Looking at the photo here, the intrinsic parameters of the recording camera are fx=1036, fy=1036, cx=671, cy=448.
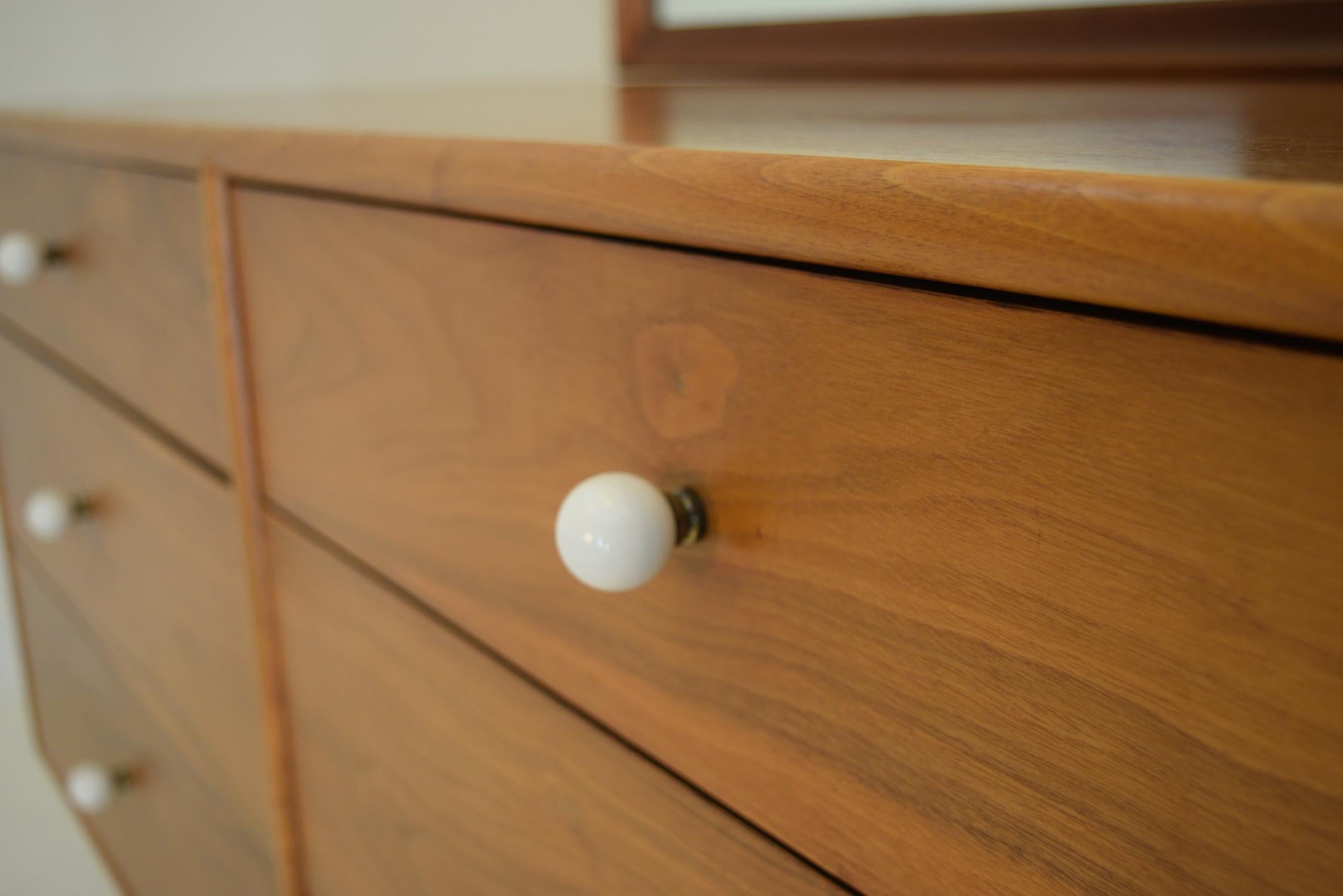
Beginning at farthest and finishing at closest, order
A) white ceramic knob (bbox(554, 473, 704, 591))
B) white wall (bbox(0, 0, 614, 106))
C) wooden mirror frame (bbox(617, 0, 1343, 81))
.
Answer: white wall (bbox(0, 0, 614, 106)), wooden mirror frame (bbox(617, 0, 1343, 81)), white ceramic knob (bbox(554, 473, 704, 591))

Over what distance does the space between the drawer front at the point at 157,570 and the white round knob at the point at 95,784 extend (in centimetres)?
8

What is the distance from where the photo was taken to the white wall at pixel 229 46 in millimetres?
1191

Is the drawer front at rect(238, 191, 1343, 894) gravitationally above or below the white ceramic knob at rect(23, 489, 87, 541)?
above

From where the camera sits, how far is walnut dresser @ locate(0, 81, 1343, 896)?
19cm

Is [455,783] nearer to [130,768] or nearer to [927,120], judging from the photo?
[927,120]

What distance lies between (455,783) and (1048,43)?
50cm

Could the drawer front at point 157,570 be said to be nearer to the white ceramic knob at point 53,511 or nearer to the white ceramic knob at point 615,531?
the white ceramic knob at point 53,511

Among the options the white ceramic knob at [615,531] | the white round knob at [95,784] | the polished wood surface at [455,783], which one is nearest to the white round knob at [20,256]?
the polished wood surface at [455,783]

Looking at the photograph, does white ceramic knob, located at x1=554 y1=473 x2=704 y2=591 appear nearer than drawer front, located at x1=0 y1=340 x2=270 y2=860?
Yes

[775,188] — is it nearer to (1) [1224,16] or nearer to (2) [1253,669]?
(2) [1253,669]

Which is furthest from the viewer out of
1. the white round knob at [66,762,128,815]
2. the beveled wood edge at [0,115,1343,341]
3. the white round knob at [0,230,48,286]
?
the white round knob at [66,762,128,815]

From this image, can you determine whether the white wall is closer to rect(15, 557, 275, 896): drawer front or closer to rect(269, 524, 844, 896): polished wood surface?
rect(15, 557, 275, 896): drawer front

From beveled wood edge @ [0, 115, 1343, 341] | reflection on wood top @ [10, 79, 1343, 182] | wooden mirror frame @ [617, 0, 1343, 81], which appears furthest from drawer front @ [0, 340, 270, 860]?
wooden mirror frame @ [617, 0, 1343, 81]

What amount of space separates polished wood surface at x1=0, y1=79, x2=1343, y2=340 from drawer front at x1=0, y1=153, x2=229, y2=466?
6 centimetres
